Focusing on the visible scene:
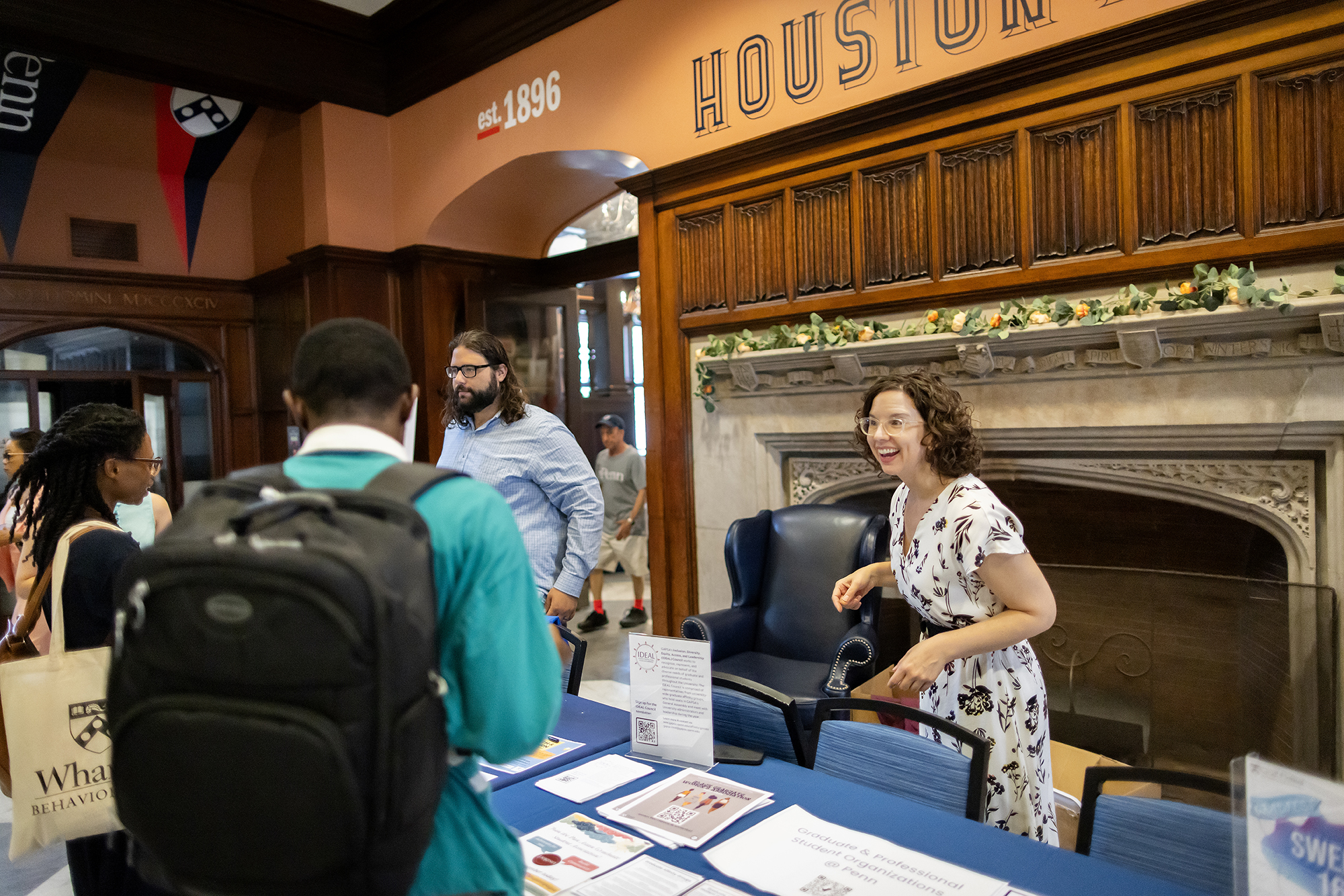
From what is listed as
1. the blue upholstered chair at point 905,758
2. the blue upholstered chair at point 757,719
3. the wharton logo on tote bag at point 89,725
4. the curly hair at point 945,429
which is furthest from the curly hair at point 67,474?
the curly hair at point 945,429

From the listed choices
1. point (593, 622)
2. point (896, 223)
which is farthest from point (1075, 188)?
point (593, 622)

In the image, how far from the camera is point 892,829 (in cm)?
140

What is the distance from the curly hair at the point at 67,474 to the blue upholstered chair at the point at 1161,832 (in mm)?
2117

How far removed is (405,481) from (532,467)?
6.18ft

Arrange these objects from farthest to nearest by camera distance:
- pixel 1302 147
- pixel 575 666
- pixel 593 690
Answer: pixel 593 690 < pixel 1302 147 < pixel 575 666

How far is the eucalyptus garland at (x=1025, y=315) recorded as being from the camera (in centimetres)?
254

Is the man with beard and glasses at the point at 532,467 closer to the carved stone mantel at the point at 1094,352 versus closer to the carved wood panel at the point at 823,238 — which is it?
the carved stone mantel at the point at 1094,352

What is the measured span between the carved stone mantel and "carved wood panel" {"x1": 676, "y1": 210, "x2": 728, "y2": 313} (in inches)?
16.7

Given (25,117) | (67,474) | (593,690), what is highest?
(25,117)

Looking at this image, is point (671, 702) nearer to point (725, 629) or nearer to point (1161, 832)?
point (1161, 832)

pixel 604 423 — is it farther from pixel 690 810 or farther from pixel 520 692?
pixel 520 692

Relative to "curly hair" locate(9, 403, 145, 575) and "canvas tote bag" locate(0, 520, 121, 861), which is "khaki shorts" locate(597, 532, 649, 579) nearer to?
"curly hair" locate(9, 403, 145, 575)

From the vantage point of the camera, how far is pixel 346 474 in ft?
3.01

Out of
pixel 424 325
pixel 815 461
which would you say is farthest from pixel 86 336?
pixel 815 461
